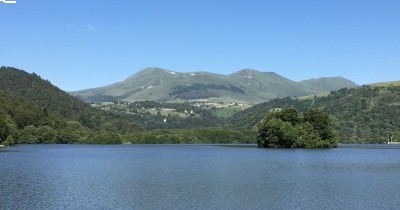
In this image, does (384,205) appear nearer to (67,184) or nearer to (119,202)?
(119,202)

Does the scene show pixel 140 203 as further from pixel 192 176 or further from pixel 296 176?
pixel 296 176

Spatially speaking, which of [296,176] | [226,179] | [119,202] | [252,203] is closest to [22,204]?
[119,202]

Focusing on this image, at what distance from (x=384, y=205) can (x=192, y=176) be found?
48.2 meters

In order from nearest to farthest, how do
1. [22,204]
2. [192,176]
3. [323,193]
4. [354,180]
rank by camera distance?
[22,204], [323,193], [354,180], [192,176]

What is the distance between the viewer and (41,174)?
114 metres

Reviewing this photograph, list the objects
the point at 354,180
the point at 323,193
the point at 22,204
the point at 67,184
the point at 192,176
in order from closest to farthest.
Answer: the point at 22,204 < the point at 323,193 < the point at 67,184 < the point at 354,180 < the point at 192,176

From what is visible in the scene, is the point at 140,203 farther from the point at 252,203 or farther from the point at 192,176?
the point at 192,176

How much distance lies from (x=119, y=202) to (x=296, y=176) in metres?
49.9

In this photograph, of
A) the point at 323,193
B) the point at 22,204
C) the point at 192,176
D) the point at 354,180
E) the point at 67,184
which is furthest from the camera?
the point at 192,176

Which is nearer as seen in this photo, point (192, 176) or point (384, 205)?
point (384, 205)

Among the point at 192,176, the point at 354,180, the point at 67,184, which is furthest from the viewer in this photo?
the point at 192,176

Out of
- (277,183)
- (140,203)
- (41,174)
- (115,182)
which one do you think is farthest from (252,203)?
(41,174)

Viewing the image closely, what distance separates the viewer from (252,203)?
237 feet

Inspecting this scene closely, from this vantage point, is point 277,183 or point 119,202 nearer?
point 119,202
